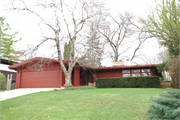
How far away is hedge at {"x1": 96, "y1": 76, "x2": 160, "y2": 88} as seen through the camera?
13109 millimetres

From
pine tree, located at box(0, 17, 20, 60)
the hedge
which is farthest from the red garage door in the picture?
pine tree, located at box(0, 17, 20, 60)

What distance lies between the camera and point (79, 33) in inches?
638

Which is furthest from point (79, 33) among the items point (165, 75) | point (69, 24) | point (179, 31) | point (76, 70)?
point (165, 75)

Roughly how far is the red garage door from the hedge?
216 inches

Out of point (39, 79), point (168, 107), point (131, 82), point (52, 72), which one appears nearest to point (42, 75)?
point (39, 79)

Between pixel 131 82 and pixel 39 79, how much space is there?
1126 centimetres

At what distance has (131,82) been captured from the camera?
46.1ft

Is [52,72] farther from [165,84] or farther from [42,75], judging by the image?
[165,84]

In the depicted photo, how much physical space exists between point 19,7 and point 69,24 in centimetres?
536

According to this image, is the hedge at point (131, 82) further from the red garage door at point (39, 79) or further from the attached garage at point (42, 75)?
the red garage door at point (39, 79)

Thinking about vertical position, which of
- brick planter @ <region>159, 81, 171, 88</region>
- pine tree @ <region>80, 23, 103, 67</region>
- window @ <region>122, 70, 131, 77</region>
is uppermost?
pine tree @ <region>80, 23, 103, 67</region>

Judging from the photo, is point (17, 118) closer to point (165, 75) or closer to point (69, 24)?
point (69, 24)

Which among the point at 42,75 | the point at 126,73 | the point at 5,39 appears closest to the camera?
the point at 42,75

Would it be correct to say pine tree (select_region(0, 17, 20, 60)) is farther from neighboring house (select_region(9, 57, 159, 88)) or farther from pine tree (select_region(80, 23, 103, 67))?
pine tree (select_region(80, 23, 103, 67))
